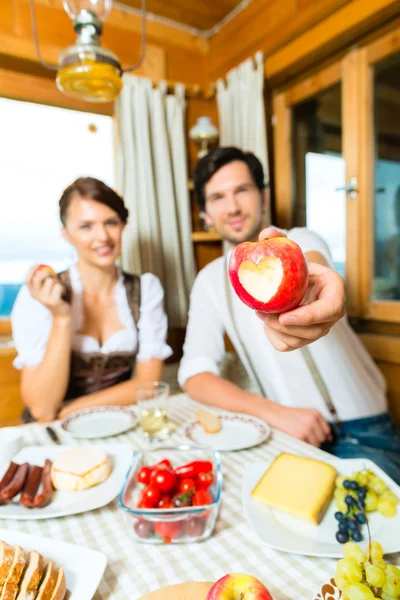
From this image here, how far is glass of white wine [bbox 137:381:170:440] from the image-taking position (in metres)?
1.03

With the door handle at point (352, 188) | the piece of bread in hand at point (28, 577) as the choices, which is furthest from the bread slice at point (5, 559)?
the door handle at point (352, 188)

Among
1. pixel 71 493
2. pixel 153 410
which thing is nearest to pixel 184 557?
pixel 71 493

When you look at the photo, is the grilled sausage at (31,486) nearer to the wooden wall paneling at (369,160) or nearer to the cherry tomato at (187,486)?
the cherry tomato at (187,486)

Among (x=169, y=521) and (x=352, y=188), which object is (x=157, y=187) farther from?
(x=169, y=521)

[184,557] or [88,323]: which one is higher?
[88,323]

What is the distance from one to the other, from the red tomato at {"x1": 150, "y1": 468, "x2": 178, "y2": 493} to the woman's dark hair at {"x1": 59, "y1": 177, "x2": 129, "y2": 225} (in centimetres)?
106

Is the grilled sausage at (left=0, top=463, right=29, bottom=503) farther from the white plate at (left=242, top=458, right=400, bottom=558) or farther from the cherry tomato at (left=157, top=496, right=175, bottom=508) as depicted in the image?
the white plate at (left=242, top=458, right=400, bottom=558)

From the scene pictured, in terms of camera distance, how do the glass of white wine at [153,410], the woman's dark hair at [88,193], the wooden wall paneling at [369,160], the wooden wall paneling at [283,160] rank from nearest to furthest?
1. the glass of white wine at [153,410]
2. the woman's dark hair at [88,193]
3. the wooden wall paneling at [369,160]
4. the wooden wall paneling at [283,160]

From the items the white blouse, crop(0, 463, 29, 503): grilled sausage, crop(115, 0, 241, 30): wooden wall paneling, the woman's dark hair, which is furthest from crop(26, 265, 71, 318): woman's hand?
crop(115, 0, 241, 30): wooden wall paneling

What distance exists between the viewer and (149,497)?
25.4 inches

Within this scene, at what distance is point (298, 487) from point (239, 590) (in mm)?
294

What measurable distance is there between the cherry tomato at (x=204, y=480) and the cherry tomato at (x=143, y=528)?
11 centimetres

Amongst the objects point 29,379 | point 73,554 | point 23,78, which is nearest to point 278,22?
point 23,78

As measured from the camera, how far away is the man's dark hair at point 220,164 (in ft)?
4.98
